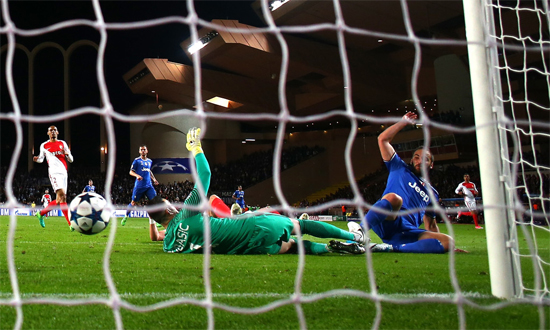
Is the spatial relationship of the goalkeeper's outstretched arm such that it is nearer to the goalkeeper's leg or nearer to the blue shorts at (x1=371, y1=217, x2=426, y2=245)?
the goalkeeper's leg

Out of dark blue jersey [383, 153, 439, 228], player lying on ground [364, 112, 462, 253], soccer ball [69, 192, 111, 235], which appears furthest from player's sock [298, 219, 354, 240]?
soccer ball [69, 192, 111, 235]

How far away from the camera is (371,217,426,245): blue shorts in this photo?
4816 mm

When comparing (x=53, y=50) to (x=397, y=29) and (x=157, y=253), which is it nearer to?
(x=397, y=29)

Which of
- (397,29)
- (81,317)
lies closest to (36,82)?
(397,29)

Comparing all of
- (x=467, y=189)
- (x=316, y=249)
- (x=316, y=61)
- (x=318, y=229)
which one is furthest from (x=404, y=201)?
(x=316, y=61)

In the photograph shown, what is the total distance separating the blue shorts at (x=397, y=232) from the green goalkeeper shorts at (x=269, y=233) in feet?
3.12

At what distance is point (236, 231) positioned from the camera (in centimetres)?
479

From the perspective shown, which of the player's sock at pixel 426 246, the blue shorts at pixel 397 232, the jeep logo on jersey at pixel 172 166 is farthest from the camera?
the jeep logo on jersey at pixel 172 166

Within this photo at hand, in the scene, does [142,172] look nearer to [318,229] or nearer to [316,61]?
[318,229]

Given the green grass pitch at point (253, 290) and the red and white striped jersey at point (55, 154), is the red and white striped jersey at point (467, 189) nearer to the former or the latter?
the green grass pitch at point (253, 290)

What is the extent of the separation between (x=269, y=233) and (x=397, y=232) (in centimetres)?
144

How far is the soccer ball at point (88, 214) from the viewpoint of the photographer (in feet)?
9.87

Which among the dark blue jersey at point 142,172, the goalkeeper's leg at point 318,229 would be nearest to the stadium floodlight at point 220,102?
the dark blue jersey at point 142,172

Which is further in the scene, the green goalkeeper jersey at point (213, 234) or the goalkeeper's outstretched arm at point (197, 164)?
the green goalkeeper jersey at point (213, 234)
